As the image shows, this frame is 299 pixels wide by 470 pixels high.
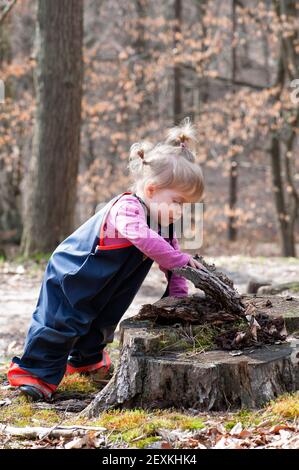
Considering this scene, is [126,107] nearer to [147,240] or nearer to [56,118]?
[56,118]

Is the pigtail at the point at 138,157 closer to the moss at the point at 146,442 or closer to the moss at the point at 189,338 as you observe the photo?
the moss at the point at 189,338

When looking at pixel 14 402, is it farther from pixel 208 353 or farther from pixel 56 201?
pixel 56 201

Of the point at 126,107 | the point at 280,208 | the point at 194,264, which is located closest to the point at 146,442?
the point at 194,264

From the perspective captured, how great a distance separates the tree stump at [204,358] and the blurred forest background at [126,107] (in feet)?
9.08

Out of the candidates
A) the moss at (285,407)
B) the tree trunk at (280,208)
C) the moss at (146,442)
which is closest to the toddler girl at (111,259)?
the moss at (285,407)

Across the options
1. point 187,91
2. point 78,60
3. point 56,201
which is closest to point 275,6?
point 78,60

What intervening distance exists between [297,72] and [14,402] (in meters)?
11.6

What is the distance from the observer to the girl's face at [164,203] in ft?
12.5

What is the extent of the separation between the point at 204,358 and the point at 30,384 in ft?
3.79

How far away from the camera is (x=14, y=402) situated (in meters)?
3.86

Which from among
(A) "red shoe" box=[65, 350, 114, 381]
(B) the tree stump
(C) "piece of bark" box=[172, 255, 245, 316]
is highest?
(C) "piece of bark" box=[172, 255, 245, 316]

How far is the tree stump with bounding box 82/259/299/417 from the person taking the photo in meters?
3.26

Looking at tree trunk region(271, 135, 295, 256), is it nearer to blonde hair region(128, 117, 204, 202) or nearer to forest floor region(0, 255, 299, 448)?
blonde hair region(128, 117, 204, 202)

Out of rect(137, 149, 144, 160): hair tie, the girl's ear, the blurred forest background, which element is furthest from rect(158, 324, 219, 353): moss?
the blurred forest background
